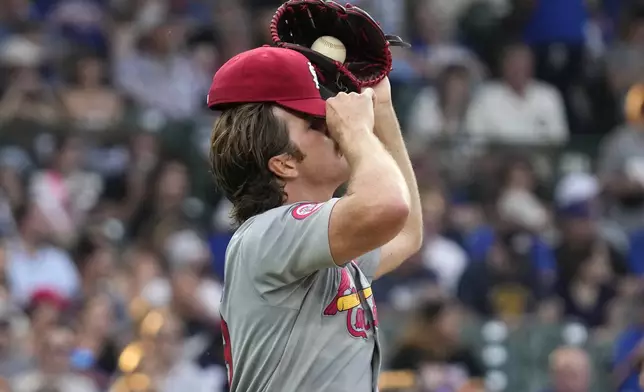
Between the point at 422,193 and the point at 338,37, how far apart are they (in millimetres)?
6384

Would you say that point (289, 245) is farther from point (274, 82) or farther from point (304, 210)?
point (274, 82)

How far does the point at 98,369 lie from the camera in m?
7.78

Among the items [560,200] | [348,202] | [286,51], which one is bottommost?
[560,200]

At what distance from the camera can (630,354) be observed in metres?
7.95

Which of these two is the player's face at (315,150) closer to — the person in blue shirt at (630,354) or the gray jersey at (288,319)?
the gray jersey at (288,319)

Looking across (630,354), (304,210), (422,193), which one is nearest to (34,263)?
(422,193)

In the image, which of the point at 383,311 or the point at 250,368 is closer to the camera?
the point at 250,368

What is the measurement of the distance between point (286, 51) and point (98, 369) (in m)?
5.01

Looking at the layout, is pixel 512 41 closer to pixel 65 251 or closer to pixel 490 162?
pixel 490 162

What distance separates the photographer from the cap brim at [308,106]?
3121mm

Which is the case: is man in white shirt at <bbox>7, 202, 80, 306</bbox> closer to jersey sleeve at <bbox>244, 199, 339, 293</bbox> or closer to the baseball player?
the baseball player

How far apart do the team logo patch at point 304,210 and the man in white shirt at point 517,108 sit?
26.9ft

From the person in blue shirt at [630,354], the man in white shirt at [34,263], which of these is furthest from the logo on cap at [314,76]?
the man in white shirt at [34,263]

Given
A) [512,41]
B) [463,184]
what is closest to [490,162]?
[463,184]
